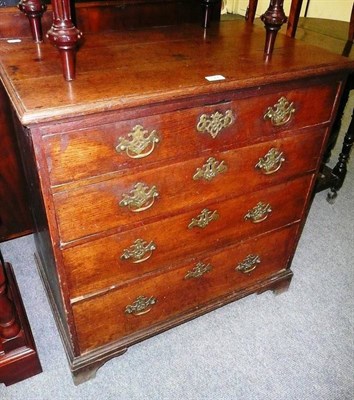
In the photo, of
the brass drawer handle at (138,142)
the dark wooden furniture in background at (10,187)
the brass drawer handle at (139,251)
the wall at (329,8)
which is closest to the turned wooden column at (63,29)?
the brass drawer handle at (138,142)

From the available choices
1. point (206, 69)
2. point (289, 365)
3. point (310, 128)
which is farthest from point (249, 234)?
point (206, 69)

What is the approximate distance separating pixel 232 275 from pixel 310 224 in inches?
33.7

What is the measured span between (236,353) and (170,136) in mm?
945

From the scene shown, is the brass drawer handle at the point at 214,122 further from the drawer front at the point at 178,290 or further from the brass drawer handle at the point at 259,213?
the drawer front at the point at 178,290

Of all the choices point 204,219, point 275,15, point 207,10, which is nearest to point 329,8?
point 207,10

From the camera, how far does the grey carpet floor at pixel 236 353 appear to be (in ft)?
4.44

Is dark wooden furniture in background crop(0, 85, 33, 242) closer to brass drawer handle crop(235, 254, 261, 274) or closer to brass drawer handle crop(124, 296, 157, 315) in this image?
brass drawer handle crop(124, 296, 157, 315)

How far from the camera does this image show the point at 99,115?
852 mm

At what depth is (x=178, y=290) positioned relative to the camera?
4.51 ft

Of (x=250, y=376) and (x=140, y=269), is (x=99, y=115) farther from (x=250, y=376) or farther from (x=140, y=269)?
(x=250, y=376)

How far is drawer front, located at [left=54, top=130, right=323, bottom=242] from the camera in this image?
975 millimetres

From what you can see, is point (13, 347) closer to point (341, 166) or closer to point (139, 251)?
point (139, 251)

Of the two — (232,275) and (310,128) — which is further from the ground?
(310,128)

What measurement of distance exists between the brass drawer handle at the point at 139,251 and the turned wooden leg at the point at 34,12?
667 millimetres
